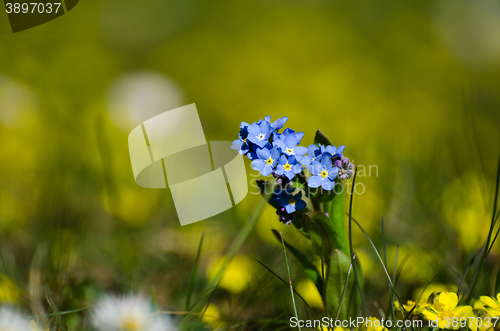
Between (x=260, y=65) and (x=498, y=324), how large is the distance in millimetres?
2564

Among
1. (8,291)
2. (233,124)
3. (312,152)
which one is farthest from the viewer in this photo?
(233,124)

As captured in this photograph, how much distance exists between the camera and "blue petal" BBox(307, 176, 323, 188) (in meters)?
0.65

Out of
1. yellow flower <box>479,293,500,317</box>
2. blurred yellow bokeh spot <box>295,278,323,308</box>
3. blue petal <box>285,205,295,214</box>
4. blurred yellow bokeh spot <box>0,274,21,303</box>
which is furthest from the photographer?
blurred yellow bokeh spot <box>295,278,323,308</box>

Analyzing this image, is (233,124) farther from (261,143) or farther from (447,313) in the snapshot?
(447,313)

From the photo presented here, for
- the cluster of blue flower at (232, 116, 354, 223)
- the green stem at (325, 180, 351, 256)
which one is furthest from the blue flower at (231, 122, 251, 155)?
the green stem at (325, 180, 351, 256)

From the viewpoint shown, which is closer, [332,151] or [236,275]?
[332,151]

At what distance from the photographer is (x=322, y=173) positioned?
26.9 inches

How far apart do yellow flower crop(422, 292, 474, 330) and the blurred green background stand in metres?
0.33

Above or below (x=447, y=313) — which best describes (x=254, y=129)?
above

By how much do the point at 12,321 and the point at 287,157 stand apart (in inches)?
25.8

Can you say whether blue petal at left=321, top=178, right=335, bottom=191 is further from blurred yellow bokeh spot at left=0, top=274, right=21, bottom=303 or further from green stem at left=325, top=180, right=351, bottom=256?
blurred yellow bokeh spot at left=0, top=274, right=21, bottom=303

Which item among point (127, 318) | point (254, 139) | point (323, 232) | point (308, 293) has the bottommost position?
point (308, 293)

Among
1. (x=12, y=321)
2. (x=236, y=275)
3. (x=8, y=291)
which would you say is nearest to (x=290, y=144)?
(x=236, y=275)

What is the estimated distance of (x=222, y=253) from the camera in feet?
4.19
